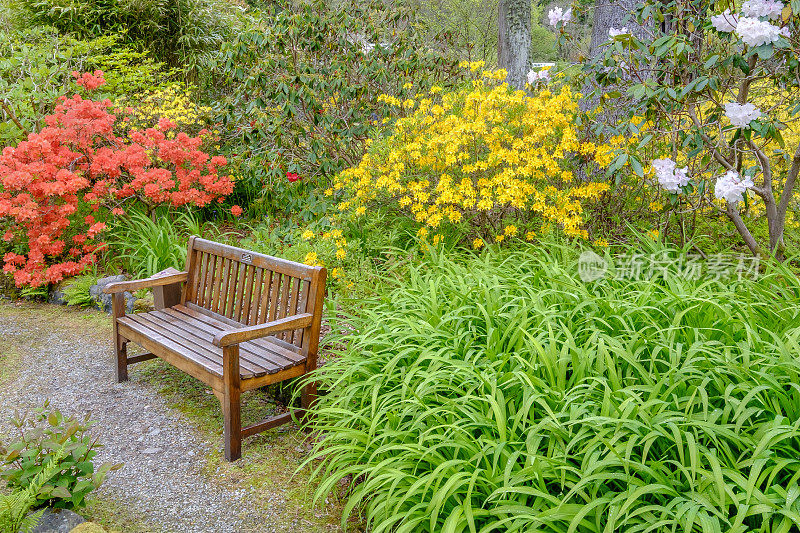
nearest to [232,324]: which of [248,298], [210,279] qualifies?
[248,298]

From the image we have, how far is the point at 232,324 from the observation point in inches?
139

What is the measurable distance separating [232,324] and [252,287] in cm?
26

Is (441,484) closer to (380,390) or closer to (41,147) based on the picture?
(380,390)

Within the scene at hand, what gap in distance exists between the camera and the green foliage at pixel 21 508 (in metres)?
1.97

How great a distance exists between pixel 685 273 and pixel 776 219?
996 mm

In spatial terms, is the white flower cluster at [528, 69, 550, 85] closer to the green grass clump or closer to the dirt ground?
the green grass clump

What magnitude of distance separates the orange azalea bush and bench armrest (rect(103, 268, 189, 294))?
183 centimetres

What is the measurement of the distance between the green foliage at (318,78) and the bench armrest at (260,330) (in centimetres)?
270

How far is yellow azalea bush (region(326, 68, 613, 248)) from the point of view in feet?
12.6

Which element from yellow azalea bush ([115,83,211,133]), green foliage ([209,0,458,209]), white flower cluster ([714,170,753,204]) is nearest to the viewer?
white flower cluster ([714,170,753,204])

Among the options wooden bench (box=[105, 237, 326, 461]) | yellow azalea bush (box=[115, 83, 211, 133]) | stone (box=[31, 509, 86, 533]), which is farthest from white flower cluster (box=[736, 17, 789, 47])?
yellow azalea bush (box=[115, 83, 211, 133])

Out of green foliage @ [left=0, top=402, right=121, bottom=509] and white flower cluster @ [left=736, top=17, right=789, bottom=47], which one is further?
white flower cluster @ [left=736, top=17, right=789, bottom=47]

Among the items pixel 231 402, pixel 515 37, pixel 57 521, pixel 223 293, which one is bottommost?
pixel 57 521

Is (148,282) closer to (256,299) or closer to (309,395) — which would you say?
(256,299)
